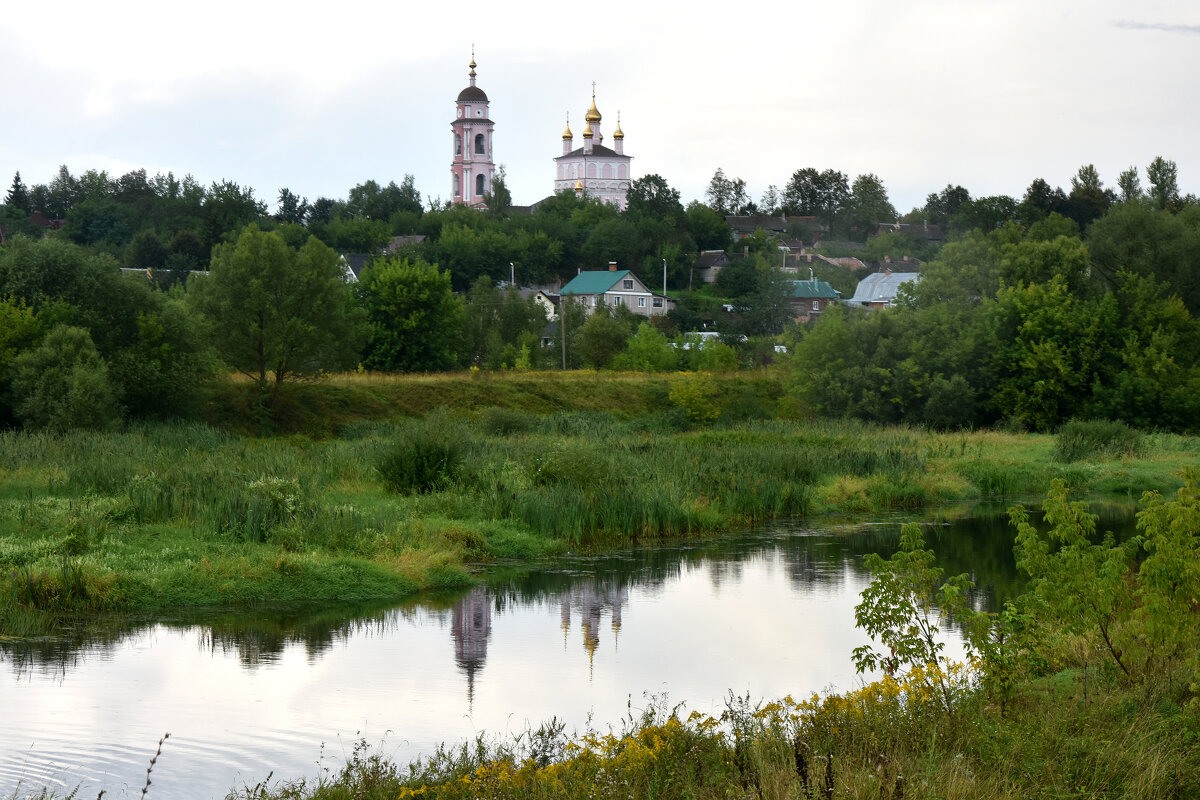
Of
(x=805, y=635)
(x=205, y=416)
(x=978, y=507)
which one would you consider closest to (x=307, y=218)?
(x=205, y=416)

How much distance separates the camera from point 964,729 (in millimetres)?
9781

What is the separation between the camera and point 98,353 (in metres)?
36.8

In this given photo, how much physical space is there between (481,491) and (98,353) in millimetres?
17697

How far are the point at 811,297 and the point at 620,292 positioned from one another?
52.3 ft

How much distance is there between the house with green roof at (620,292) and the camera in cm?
10075

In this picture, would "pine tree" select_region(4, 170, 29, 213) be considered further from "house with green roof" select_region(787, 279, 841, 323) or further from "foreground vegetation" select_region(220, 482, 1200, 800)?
"foreground vegetation" select_region(220, 482, 1200, 800)

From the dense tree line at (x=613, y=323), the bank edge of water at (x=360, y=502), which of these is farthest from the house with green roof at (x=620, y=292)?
the bank edge of water at (x=360, y=502)

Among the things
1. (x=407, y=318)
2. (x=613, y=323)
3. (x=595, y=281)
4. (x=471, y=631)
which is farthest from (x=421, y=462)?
(x=595, y=281)

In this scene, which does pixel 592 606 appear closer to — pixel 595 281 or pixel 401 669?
pixel 401 669

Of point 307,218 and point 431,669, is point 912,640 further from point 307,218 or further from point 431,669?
point 307,218

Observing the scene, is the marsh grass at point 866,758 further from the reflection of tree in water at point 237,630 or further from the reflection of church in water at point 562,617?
the reflection of tree in water at point 237,630

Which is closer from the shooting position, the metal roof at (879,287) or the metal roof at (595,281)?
the metal roof at (879,287)

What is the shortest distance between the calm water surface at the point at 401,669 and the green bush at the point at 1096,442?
18974mm

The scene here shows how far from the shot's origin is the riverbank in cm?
1825
